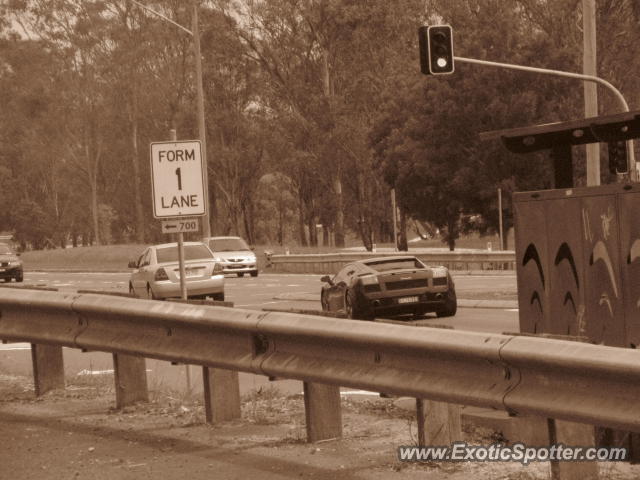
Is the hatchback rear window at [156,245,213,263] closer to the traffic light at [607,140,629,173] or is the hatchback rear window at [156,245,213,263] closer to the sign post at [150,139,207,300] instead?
the traffic light at [607,140,629,173]

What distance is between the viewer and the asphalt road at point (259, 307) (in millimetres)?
13669

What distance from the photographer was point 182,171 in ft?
43.4

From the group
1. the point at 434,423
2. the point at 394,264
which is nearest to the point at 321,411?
the point at 434,423

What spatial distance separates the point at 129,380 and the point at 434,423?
3.32 metres

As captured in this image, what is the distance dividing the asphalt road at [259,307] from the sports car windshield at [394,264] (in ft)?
3.25

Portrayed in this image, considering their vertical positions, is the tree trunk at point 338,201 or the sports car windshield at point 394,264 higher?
the tree trunk at point 338,201

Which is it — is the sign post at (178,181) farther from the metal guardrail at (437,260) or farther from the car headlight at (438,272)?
the metal guardrail at (437,260)

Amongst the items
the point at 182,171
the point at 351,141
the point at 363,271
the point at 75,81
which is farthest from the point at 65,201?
the point at 182,171

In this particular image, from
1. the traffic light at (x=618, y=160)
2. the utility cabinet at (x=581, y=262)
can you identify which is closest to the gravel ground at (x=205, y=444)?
the utility cabinet at (x=581, y=262)

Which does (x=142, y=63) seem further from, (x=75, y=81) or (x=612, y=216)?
(x=612, y=216)

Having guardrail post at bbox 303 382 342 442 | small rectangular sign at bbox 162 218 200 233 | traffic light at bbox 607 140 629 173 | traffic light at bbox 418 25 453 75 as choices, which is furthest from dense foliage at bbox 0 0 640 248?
guardrail post at bbox 303 382 342 442

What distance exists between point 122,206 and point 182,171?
84647 millimetres

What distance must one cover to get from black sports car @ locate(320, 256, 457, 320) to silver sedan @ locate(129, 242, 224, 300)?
252 inches

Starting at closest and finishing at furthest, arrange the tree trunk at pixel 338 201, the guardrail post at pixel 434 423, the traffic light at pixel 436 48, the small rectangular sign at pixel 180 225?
1. the guardrail post at pixel 434 423
2. the small rectangular sign at pixel 180 225
3. the traffic light at pixel 436 48
4. the tree trunk at pixel 338 201
